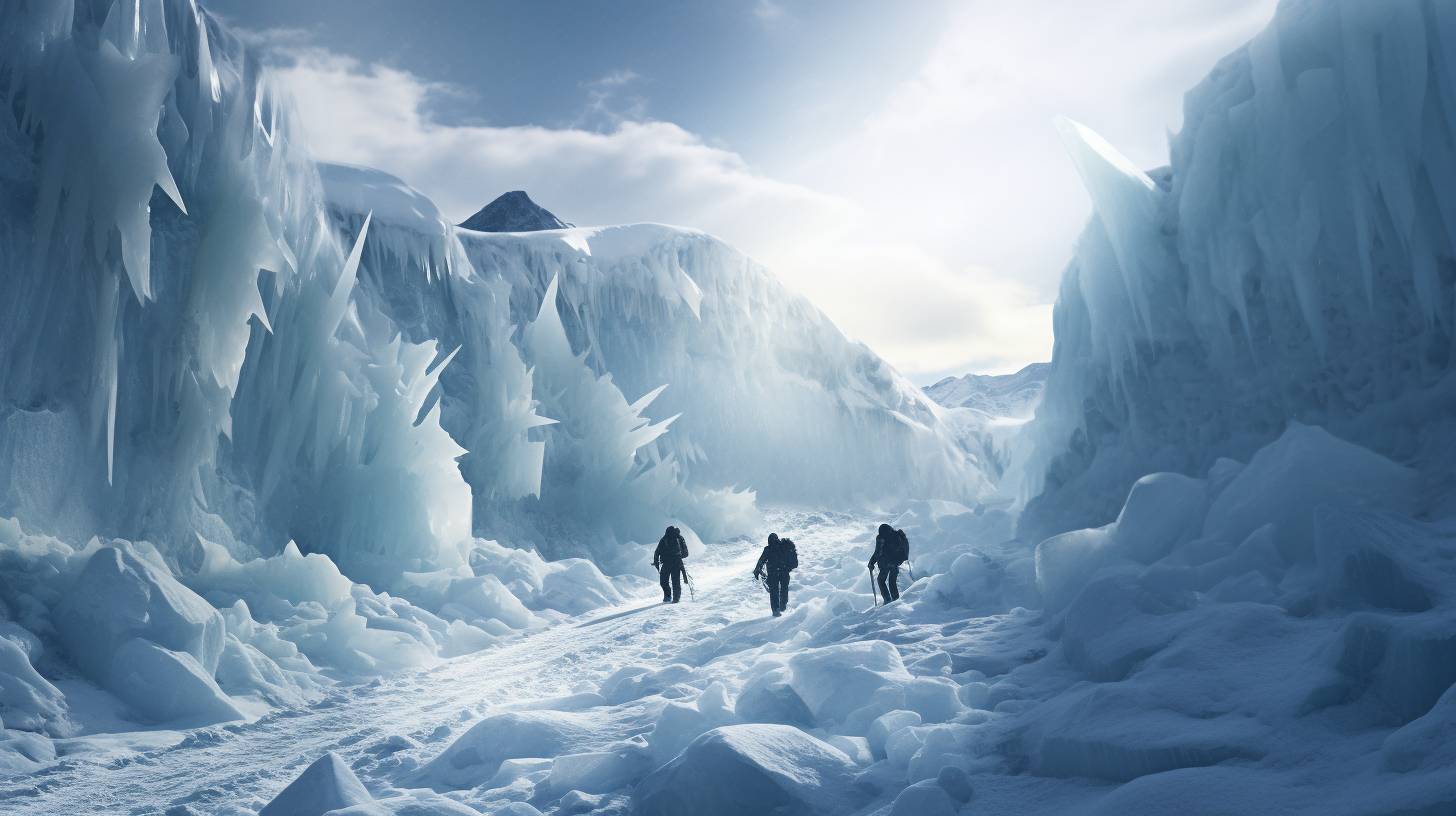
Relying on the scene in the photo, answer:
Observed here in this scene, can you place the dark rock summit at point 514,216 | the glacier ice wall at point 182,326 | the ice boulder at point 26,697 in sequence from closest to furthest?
the ice boulder at point 26,697, the glacier ice wall at point 182,326, the dark rock summit at point 514,216

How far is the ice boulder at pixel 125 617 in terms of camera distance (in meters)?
7.61

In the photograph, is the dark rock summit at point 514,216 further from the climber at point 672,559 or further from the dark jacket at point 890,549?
the dark jacket at point 890,549

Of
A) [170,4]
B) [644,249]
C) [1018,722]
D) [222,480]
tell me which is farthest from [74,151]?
[644,249]

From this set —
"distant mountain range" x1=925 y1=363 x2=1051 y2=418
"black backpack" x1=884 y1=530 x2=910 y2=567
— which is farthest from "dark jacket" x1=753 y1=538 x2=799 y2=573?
"distant mountain range" x1=925 y1=363 x2=1051 y2=418

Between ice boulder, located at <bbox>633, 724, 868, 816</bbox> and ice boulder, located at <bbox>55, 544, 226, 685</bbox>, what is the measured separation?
19.3ft

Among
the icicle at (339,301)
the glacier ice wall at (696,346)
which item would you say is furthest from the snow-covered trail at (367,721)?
the glacier ice wall at (696,346)

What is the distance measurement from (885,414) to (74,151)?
29.9 metres

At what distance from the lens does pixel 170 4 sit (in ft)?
35.6

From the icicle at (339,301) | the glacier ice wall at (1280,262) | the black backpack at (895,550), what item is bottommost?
the black backpack at (895,550)

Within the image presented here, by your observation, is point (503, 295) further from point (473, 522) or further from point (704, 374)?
point (704, 374)

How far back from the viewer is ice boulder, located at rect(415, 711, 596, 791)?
17.1 ft

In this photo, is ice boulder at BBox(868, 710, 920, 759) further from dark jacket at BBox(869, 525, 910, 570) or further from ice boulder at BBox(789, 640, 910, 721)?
dark jacket at BBox(869, 525, 910, 570)

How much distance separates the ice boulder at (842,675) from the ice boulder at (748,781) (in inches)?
39.0

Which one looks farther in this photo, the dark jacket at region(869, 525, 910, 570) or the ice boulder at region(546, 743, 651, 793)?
the dark jacket at region(869, 525, 910, 570)
